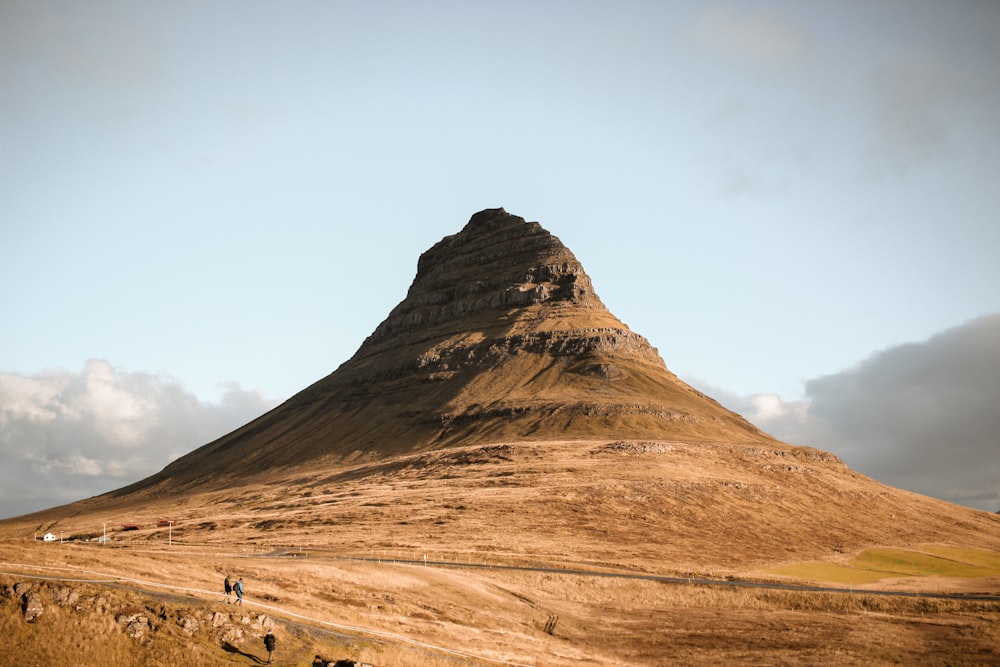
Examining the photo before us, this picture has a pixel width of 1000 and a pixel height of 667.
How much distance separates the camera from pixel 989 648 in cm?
6003

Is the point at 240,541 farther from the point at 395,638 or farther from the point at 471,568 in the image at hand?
the point at 395,638

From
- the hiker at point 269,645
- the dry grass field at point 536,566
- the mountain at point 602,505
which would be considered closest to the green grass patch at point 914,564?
the dry grass field at point 536,566

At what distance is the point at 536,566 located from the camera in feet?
315

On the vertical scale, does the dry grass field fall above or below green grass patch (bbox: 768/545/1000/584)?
above

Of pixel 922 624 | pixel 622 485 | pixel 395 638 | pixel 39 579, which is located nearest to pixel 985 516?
pixel 622 485

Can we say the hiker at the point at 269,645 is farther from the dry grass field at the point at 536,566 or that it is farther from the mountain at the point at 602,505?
the mountain at the point at 602,505

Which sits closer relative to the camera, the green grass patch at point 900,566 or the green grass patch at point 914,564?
the green grass patch at point 900,566

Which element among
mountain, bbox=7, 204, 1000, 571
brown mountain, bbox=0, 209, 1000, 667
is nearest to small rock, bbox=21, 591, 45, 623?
brown mountain, bbox=0, 209, 1000, 667

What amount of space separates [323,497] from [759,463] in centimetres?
8292

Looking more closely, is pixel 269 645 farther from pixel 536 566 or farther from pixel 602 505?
pixel 602 505

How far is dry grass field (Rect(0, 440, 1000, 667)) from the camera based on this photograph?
46.9m

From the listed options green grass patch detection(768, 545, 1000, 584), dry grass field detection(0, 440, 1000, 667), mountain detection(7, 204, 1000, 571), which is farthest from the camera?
mountain detection(7, 204, 1000, 571)

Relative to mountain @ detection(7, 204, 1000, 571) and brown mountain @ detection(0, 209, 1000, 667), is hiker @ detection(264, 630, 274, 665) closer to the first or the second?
brown mountain @ detection(0, 209, 1000, 667)

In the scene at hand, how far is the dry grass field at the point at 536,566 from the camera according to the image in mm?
46875
